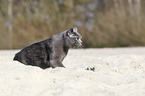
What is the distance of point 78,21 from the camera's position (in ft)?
49.7

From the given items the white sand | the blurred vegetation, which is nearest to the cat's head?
the white sand

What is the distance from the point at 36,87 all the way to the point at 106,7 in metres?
12.0

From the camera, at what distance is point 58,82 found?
425 centimetres

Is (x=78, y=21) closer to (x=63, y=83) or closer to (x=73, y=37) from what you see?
(x=73, y=37)

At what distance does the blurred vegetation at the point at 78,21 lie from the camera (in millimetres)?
14719

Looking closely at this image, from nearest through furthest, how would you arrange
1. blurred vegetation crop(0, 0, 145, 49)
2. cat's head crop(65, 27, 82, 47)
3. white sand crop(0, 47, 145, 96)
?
white sand crop(0, 47, 145, 96) → cat's head crop(65, 27, 82, 47) → blurred vegetation crop(0, 0, 145, 49)

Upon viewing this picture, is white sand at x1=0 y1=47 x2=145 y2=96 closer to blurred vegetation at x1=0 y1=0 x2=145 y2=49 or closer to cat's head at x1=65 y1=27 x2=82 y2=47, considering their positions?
cat's head at x1=65 y1=27 x2=82 y2=47

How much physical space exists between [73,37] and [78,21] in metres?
9.81

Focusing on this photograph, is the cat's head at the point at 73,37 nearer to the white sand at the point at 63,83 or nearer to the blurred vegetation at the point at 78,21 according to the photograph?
Result: the white sand at the point at 63,83

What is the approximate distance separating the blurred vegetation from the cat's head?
30.2ft

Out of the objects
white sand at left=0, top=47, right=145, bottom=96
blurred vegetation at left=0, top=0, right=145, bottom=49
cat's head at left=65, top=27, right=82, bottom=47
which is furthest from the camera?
blurred vegetation at left=0, top=0, right=145, bottom=49

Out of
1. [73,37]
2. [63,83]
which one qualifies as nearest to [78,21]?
[73,37]

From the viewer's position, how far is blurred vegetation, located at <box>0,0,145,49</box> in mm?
14719

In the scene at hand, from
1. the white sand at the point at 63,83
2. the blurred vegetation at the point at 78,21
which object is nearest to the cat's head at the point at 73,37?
the white sand at the point at 63,83
